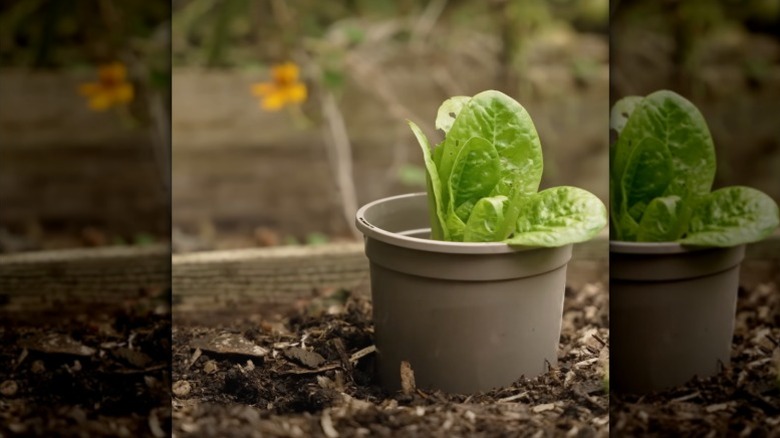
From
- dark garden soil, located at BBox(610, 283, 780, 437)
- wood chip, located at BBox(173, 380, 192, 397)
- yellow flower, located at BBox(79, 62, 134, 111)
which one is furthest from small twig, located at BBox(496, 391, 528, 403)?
yellow flower, located at BBox(79, 62, 134, 111)

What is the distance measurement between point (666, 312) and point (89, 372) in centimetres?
76

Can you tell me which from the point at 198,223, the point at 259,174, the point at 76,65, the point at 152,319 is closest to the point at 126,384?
the point at 152,319

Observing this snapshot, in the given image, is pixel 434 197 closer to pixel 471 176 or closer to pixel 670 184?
pixel 471 176

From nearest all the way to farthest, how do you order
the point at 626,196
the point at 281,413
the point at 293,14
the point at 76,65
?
the point at 281,413 < the point at 626,196 < the point at 293,14 < the point at 76,65

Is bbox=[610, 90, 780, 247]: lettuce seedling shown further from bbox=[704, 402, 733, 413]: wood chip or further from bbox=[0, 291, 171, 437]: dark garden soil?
bbox=[0, 291, 171, 437]: dark garden soil

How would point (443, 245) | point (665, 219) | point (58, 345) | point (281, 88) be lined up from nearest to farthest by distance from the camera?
point (443, 245), point (665, 219), point (58, 345), point (281, 88)

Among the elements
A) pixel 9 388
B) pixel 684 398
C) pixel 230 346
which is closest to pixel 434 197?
pixel 230 346

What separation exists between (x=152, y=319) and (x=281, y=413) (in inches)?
11.8

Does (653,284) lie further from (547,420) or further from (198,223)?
(198,223)

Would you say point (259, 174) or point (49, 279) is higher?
point (259, 174)

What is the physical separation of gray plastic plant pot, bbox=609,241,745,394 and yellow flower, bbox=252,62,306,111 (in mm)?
546

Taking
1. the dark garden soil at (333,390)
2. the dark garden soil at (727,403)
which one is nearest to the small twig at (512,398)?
the dark garden soil at (333,390)

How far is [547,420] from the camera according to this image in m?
0.98

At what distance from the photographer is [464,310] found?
0.97 m
